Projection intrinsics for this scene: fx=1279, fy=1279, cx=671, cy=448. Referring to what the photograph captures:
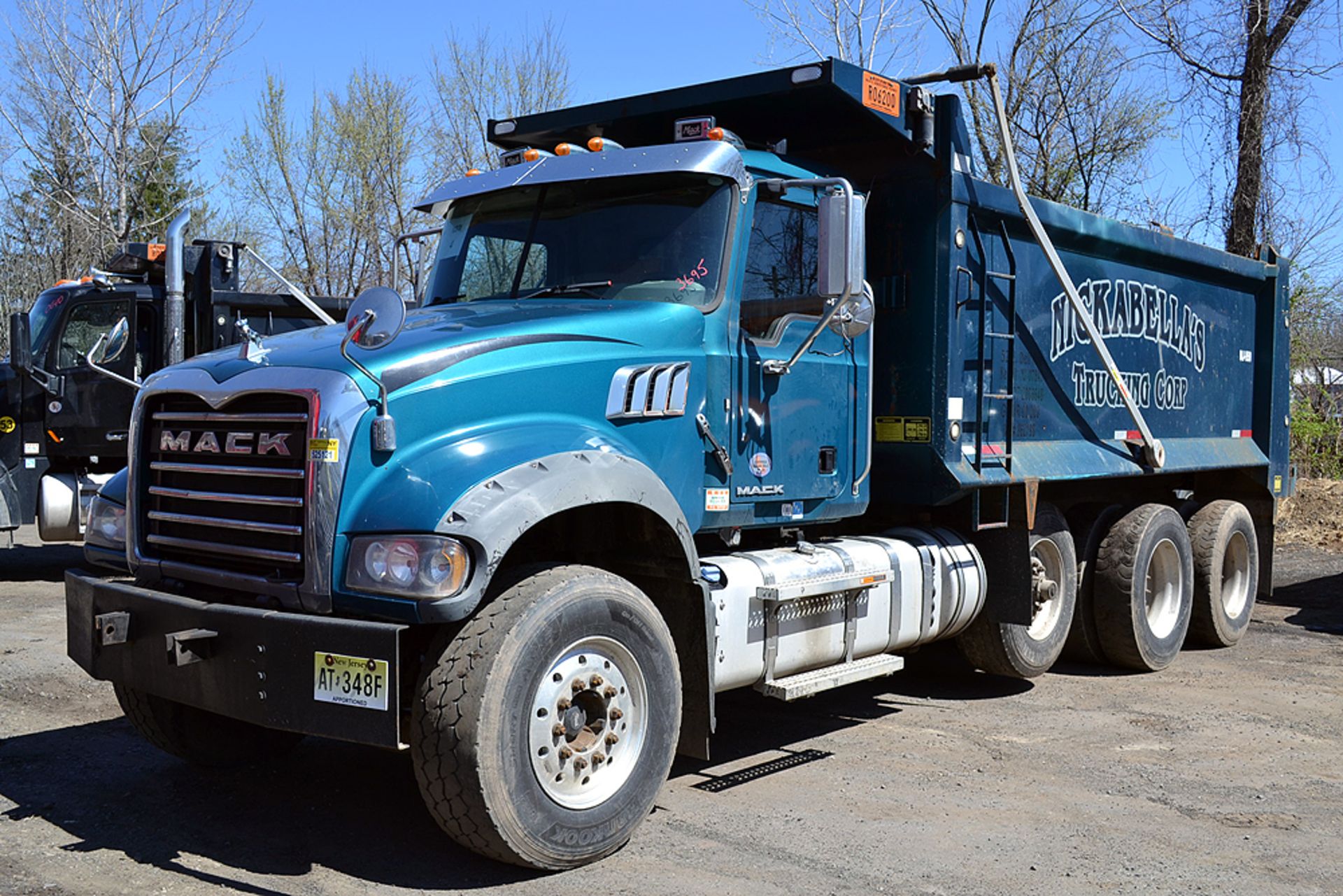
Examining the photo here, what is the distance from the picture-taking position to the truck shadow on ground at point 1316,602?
434 inches

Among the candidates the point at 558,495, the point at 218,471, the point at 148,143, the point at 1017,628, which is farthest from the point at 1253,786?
the point at 148,143

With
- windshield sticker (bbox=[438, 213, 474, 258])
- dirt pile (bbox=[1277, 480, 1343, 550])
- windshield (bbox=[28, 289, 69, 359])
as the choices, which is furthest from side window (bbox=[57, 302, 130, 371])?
dirt pile (bbox=[1277, 480, 1343, 550])

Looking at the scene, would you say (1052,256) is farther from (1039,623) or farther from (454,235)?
(454,235)

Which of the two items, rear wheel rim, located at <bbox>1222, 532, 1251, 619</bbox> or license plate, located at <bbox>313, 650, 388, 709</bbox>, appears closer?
license plate, located at <bbox>313, 650, 388, 709</bbox>

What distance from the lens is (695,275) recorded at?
5.68 meters

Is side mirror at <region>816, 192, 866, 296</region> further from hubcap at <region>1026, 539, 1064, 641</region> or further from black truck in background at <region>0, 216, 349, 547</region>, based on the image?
black truck in background at <region>0, 216, 349, 547</region>

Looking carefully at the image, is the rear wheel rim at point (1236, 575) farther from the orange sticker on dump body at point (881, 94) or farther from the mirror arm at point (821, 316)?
the mirror arm at point (821, 316)

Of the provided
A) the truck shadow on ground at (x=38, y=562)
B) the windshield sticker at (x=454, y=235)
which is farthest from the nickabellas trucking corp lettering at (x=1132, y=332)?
the truck shadow on ground at (x=38, y=562)

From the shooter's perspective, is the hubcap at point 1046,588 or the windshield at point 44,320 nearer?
the hubcap at point 1046,588

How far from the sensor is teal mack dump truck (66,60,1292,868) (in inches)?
175

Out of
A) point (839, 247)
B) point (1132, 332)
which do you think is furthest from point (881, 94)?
point (1132, 332)

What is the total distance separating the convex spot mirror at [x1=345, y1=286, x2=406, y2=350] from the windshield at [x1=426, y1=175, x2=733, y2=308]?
4.09ft

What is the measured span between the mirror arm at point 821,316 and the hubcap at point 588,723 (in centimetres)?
171

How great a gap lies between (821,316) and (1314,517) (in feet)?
44.3
